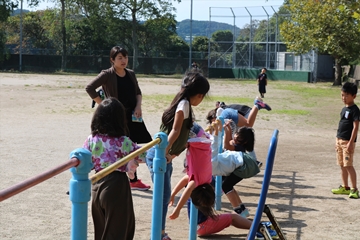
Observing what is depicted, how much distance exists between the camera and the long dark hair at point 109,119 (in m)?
4.41

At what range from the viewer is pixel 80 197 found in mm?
2570

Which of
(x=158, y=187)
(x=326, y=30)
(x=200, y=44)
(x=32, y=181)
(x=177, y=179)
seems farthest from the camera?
(x=200, y=44)

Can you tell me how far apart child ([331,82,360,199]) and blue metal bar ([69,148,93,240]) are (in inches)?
219

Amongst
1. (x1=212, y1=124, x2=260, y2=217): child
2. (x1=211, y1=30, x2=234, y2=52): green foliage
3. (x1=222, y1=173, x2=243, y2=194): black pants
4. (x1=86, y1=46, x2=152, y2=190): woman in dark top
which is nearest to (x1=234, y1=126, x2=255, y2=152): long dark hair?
(x1=212, y1=124, x2=260, y2=217): child

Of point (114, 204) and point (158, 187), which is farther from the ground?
point (158, 187)

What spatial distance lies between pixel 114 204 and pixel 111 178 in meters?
0.19

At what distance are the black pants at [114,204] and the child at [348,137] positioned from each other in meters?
4.10

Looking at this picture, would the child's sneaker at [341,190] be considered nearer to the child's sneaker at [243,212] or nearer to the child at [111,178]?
the child's sneaker at [243,212]

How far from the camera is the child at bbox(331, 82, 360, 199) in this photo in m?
7.61

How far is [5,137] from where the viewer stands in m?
12.0

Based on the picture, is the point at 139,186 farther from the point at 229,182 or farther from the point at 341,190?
the point at 341,190

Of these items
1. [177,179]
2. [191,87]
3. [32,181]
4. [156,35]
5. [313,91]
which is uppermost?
[156,35]

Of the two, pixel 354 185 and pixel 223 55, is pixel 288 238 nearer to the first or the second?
pixel 354 185

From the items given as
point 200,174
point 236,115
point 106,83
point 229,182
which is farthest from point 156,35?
point 200,174
